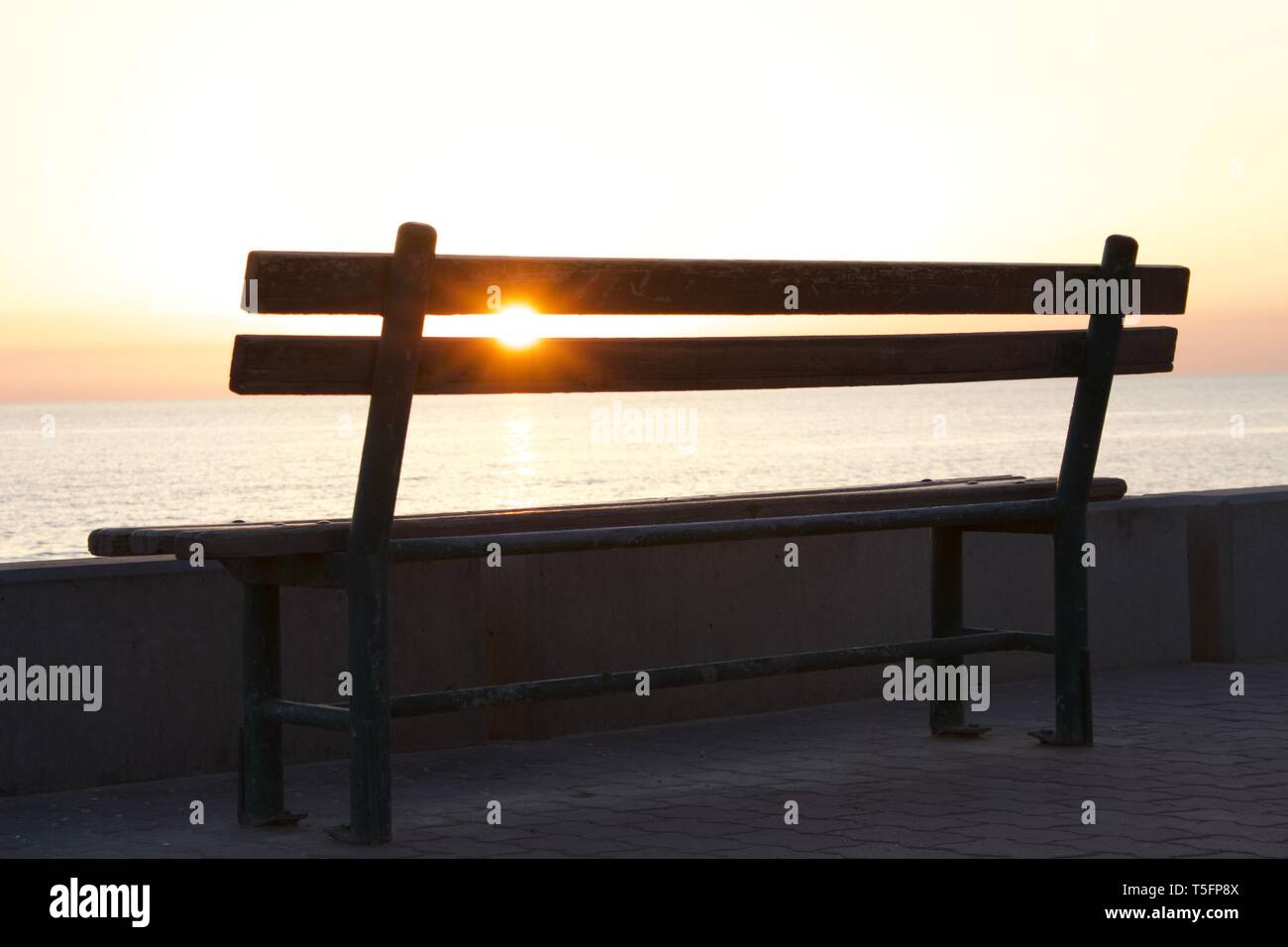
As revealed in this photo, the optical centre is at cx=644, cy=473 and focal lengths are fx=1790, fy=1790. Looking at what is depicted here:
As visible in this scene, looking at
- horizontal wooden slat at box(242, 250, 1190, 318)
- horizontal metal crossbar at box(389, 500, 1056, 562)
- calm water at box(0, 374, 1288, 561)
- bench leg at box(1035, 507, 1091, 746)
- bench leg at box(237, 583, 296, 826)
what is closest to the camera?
horizontal wooden slat at box(242, 250, 1190, 318)

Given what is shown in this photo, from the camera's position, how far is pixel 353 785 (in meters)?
4.77

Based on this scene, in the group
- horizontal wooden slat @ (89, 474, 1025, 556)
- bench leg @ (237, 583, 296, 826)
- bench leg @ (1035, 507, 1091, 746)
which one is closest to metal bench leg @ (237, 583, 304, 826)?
bench leg @ (237, 583, 296, 826)

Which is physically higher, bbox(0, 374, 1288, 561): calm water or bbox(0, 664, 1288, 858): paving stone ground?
bbox(0, 374, 1288, 561): calm water

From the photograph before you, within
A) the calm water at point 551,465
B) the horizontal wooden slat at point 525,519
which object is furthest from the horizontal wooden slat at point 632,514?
the calm water at point 551,465

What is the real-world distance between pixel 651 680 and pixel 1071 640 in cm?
173

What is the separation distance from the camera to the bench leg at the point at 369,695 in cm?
473

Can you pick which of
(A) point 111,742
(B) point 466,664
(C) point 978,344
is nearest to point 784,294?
(C) point 978,344

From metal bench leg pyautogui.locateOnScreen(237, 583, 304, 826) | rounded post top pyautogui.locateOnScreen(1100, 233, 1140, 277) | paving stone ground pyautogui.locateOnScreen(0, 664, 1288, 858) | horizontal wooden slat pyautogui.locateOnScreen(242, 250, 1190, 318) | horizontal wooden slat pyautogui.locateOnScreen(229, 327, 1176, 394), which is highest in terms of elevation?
rounded post top pyautogui.locateOnScreen(1100, 233, 1140, 277)

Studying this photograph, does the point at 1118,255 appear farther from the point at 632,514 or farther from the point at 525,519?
the point at 525,519

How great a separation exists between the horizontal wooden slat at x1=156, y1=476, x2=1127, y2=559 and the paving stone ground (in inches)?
32.0

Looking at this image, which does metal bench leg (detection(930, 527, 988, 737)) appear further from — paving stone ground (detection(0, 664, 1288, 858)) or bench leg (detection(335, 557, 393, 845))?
bench leg (detection(335, 557, 393, 845))

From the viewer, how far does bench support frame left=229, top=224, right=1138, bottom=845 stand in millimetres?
4621
